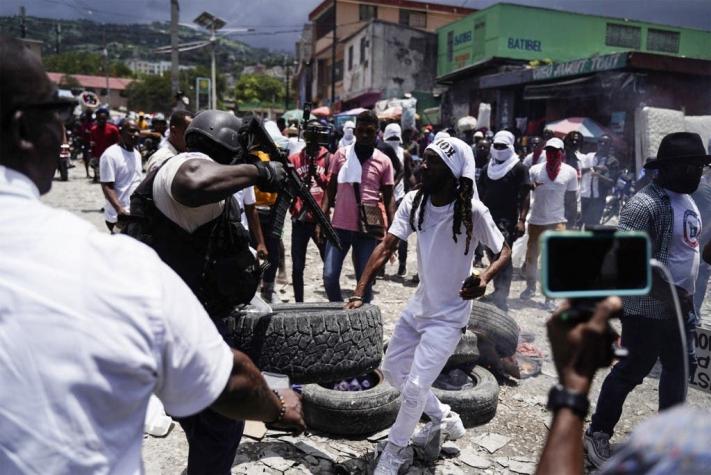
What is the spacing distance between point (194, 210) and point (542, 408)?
10.3ft

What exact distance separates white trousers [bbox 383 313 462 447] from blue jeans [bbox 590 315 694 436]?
3.45 ft

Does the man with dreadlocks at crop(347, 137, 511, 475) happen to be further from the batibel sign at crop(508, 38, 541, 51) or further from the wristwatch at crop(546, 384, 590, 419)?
Answer: the batibel sign at crop(508, 38, 541, 51)

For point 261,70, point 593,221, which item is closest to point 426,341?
point 593,221

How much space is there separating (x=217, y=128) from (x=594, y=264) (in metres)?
2.01

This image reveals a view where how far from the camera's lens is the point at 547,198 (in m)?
7.22

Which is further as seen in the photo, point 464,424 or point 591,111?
point 591,111

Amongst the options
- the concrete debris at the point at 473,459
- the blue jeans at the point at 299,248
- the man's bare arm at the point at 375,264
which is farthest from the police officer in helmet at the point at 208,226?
the blue jeans at the point at 299,248

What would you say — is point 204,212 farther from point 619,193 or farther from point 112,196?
point 619,193

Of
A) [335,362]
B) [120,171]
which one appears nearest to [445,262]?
[335,362]

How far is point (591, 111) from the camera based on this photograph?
16984 mm

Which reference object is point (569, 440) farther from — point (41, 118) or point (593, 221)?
point (593, 221)

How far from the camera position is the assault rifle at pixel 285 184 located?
279 cm

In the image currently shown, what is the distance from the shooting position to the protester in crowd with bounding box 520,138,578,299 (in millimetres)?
7203

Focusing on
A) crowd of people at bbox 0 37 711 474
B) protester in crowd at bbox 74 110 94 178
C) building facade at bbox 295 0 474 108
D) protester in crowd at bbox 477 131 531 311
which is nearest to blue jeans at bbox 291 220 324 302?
crowd of people at bbox 0 37 711 474
